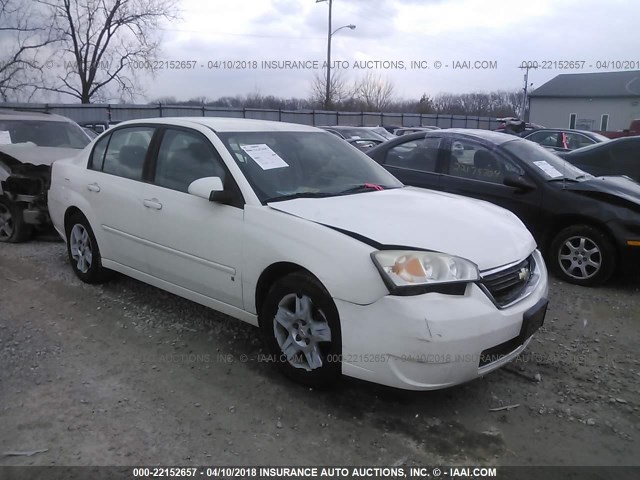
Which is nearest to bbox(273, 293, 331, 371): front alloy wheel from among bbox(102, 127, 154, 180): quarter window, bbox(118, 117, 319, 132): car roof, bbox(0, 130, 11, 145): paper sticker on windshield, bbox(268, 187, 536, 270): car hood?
bbox(268, 187, 536, 270): car hood

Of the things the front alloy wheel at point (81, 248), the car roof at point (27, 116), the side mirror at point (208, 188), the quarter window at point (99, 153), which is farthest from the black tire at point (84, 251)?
the car roof at point (27, 116)

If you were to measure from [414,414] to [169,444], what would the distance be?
4.42 feet

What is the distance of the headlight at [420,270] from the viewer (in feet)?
9.00

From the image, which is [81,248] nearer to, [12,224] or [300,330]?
[12,224]

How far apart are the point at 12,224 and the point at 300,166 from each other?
15.1ft

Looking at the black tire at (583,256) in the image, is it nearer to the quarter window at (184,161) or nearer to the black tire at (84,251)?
the quarter window at (184,161)

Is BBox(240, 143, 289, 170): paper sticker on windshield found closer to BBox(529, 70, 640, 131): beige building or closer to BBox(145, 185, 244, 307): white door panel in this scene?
BBox(145, 185, 244, 307): white door panel

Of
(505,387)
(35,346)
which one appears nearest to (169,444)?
(35,346)

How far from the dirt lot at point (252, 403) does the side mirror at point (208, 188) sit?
112cm

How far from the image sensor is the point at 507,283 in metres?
3.09

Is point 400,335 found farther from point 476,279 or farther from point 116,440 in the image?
point 116,440

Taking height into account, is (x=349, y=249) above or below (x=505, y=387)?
above

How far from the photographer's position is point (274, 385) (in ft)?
11.0

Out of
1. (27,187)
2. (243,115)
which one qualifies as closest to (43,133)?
(27,187)
